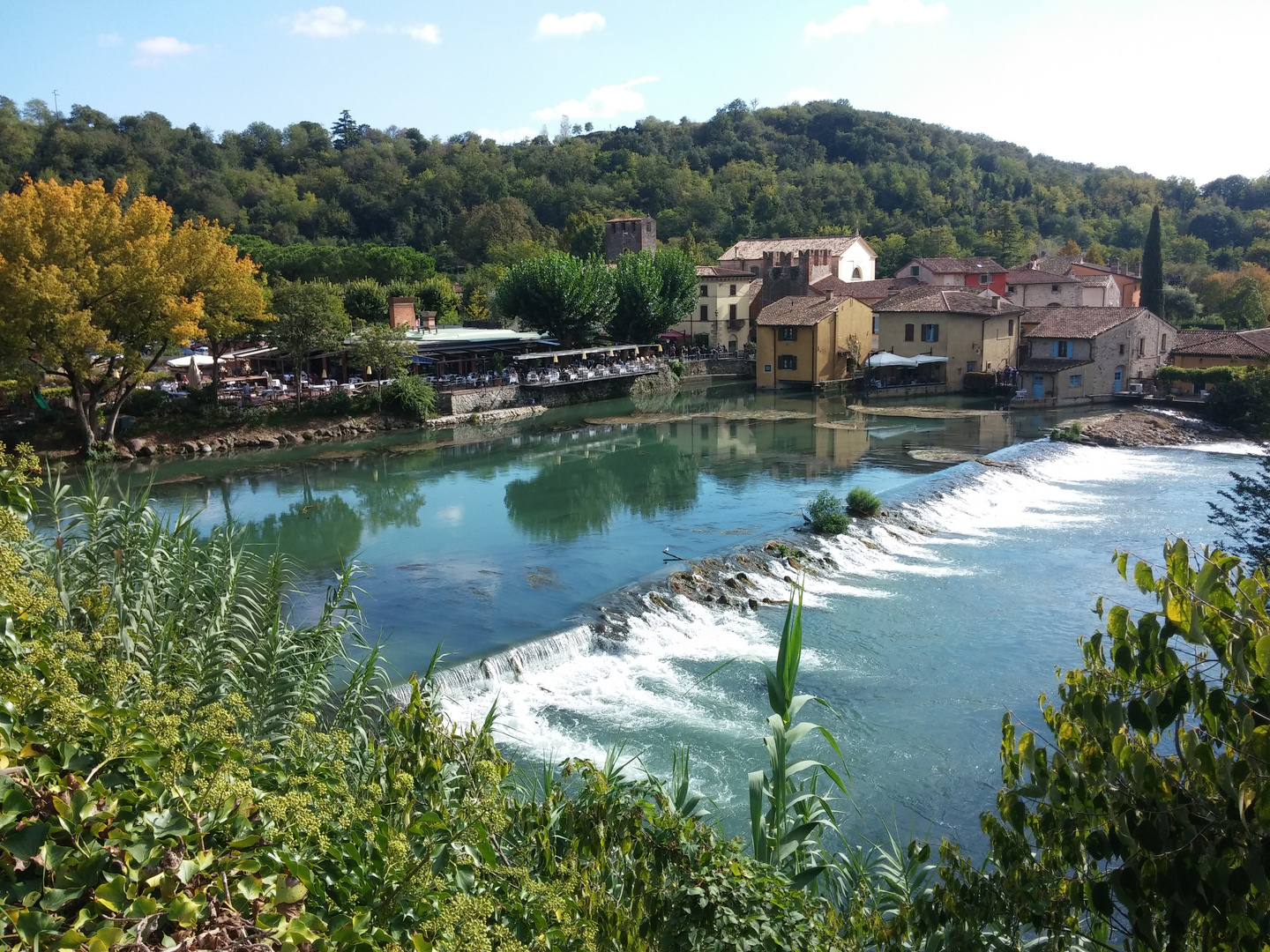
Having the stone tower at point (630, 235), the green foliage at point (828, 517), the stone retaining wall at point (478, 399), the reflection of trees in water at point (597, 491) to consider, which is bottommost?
the reflection of trees in water at point (597, 491)

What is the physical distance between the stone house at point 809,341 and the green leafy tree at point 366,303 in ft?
60.3

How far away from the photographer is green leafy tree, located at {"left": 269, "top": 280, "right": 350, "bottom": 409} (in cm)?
3462

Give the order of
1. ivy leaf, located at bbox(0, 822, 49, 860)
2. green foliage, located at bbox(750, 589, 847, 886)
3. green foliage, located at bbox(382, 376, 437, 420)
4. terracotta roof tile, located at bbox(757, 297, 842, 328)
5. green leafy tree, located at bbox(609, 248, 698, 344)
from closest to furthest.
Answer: ivy leaf, located at bbox(0, 822, 49, 860)
green foliage, located at bbox(750, 589, 847, 886)
green foliage, located at bbox(382, 376, 437, 420)
terracotta roof tile, located at bbox(757, 297, 842, 328)
green leafy tree, located at bbox(609, 248, 698, 344)

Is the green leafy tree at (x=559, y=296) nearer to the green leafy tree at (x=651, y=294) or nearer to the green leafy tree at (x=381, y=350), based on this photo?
the green leafy tree at (x=651, y=294)

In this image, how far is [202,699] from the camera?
5906 millimetres

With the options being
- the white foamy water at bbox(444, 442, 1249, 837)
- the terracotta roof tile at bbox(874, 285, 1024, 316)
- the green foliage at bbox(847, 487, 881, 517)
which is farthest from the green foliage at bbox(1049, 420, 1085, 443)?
the green foliage at bbox(847, 487, 881, 517)

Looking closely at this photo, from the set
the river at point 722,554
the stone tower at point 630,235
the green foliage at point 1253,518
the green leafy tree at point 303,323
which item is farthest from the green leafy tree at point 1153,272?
the green leafy tree at point 303,323

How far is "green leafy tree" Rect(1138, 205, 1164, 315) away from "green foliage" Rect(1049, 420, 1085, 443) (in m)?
28.6

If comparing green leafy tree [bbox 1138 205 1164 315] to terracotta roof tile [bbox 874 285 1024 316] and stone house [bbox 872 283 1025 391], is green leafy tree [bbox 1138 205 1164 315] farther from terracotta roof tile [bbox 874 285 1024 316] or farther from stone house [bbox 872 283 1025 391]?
stone house [bbox 872 283 1025 391]

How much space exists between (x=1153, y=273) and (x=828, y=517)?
4584cm

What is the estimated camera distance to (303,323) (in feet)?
114

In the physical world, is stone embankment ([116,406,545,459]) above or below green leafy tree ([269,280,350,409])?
below

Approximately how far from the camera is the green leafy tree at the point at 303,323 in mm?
34625

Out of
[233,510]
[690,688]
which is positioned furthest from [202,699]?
[233,510]
